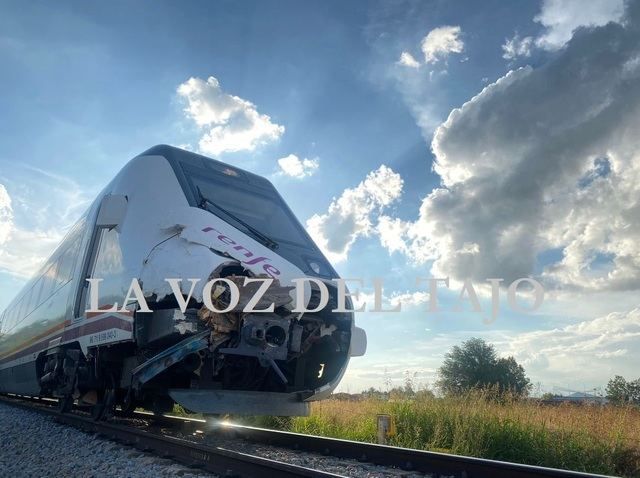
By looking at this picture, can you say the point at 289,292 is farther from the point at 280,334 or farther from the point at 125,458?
the point at 125,458

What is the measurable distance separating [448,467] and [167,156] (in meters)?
4.75

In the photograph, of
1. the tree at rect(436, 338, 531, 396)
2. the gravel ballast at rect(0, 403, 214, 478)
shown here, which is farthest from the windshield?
the tree at rect(436, 338, 531, 396)

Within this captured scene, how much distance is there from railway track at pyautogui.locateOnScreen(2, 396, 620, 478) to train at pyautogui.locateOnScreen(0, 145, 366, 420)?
404 millimetres

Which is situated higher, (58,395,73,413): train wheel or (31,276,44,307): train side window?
(31,276,44,307): train side window

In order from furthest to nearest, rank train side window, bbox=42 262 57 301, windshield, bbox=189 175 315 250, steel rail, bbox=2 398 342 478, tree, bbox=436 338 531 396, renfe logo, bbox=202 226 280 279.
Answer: tree, bbox=436 338 531 396
train side window, bbox=42 262 57 301
windshield, bbox=189 175 315 250
renfe logo, bbox=202 226 280 279
steel rail, bbox=2 398 342 478

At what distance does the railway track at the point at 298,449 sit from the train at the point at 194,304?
1.32 feet

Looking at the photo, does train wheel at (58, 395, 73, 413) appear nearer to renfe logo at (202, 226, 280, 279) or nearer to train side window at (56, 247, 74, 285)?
train side window at (56, 247, 74, 285)

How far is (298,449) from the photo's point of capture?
6129mm

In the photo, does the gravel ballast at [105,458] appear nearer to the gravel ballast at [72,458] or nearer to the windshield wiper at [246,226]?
the gravel ballast at [72,458]

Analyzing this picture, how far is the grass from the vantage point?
581cm

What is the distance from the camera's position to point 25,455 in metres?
5.96

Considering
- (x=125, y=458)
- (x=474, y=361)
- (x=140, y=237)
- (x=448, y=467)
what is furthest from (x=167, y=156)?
(x=474, y=361)

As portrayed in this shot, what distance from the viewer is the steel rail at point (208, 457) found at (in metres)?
4.04

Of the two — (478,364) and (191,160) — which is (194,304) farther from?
(478,364)
